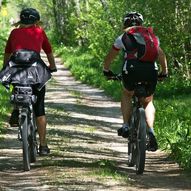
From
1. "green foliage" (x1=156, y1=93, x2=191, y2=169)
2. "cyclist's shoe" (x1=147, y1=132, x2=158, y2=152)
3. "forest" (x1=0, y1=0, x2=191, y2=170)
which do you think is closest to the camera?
"cyclist's shoe" (x1=147, y1=132, x2=158, y2=152)

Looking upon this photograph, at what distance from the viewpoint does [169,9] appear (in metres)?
18.4

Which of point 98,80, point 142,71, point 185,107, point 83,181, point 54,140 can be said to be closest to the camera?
point 83,181

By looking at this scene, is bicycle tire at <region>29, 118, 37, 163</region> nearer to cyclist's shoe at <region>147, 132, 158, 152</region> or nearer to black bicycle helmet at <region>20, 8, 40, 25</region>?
black bicycle helmet at <region>20, 8, 40, 25</region>

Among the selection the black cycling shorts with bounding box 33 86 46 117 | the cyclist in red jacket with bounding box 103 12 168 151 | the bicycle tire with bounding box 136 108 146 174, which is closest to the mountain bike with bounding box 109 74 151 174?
the bicycle tire with bounding box 136 108 146 174

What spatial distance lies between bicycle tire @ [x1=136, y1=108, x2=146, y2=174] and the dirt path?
15 cm

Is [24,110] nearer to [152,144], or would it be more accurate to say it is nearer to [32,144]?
[32,144]

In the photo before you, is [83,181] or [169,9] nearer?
[83,181]

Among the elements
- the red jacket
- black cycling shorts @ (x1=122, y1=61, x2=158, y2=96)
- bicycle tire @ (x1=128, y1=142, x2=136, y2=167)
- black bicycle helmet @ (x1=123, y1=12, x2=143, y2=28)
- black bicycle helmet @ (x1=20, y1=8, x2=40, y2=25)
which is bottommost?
bicycle tire @ (x1=128, y1=142, x2=136, y2=167)

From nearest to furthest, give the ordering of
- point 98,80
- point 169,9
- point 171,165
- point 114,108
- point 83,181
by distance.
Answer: point 83,181 → point 171,165 → point 114,108 → point 169,9 → point 98,80

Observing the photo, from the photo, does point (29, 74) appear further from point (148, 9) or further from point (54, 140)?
point (148, 9)

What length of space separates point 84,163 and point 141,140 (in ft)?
3.68

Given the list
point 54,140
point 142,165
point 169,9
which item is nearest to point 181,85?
point 169,9

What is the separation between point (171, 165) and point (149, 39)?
2.10 m

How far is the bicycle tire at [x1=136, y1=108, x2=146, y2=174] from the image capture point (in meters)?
7.43
